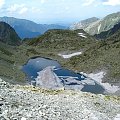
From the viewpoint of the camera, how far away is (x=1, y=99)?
27.5 metres

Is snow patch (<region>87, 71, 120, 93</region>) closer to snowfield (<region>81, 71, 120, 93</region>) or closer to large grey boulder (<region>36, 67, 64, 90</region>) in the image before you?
snowfield (<region>81, 71, 120, 93</region>)

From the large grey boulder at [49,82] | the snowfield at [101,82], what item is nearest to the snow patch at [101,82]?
the snowfield at [101,82]

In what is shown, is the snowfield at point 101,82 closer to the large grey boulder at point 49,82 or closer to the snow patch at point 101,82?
the snow patch at point 101,82

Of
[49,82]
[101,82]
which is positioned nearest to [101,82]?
[101,82]

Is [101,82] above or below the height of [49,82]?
below

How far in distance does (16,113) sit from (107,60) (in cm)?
13767

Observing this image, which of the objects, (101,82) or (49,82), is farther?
(101,82)

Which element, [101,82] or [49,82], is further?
[101,82]

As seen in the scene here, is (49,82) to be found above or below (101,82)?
above

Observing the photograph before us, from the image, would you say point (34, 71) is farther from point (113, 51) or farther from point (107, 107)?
point (107, 107)

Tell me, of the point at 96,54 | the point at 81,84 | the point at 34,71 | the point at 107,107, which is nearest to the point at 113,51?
the point at 96,54

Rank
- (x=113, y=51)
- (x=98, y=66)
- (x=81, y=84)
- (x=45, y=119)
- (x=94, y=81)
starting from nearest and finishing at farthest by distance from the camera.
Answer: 1. (x=45, y=119)
2. (x=81, y=84)
3. (x=94, y=81)
4. (x=98, y=66)
5. (x=113, y=51)

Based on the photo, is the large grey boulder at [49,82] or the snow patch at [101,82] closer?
the snow patch at [101,82]

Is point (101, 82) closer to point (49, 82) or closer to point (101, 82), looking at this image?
point (101, 82)
